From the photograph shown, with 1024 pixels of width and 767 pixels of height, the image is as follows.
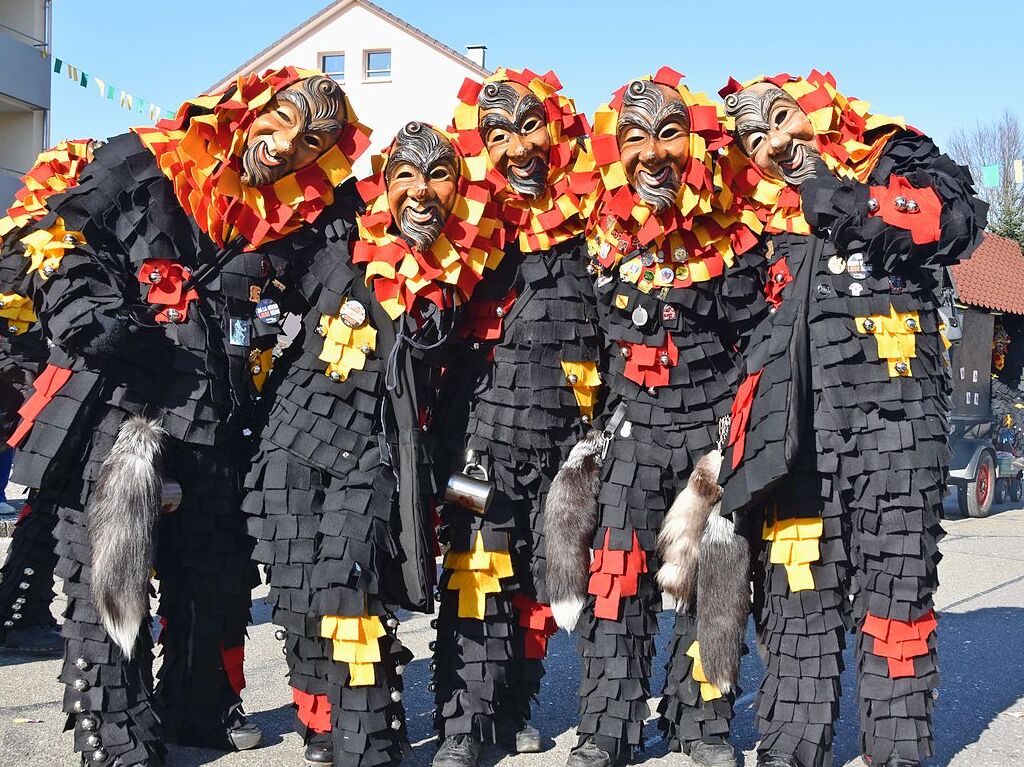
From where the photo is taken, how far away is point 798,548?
3.41 meters

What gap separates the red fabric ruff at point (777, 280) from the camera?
3535mm

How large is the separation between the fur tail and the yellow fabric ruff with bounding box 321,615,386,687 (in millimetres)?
597

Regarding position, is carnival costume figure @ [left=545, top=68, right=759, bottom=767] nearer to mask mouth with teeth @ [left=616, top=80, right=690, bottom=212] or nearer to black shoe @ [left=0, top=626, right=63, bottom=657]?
mask mouth with teeth @ [left=616, top=80, right=690, bottom=212]

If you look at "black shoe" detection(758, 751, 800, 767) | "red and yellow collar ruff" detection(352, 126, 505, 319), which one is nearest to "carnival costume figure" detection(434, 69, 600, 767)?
"red and yellow collar ruff" detection(352, 126, 505, 319)

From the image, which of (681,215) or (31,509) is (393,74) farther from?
(681,215)

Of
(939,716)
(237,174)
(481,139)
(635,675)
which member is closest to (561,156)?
(481,139)

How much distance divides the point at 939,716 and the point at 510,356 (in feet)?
7.50

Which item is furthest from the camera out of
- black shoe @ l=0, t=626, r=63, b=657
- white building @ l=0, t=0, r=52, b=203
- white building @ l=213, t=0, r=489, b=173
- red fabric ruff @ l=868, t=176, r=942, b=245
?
white building @ l=213, t=0, r=489, b=173

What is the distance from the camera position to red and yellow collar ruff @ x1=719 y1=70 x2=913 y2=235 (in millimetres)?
3486

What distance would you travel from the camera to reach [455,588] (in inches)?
144

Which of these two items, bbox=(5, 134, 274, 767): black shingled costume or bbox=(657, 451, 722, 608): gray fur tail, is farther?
bbox=(657, 451, 722, 608): gray fur tail

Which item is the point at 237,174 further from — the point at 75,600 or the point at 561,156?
the point at 75,600

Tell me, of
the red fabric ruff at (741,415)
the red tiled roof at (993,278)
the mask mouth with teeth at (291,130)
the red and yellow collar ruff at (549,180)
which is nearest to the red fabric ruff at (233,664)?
the mask mouth with teeth at (291,130)

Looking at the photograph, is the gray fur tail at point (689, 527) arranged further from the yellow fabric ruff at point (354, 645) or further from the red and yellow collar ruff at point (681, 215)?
the yellow fabric ruff at point (354, 645)
